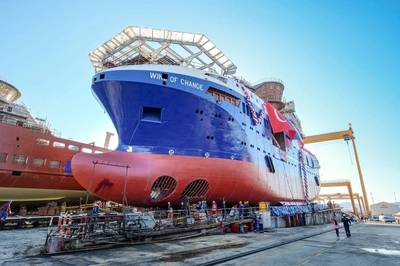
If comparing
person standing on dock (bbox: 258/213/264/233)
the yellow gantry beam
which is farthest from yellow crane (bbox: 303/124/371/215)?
person standing on dock (bbox: 258/213/264/233)

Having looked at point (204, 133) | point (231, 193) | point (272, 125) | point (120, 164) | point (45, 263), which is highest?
point (272, 125)

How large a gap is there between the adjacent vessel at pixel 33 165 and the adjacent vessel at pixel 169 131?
6.96 m

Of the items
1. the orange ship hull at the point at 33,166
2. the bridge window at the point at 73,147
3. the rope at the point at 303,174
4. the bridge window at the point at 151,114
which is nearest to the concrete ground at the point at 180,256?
the bridge window at the point at 151,114

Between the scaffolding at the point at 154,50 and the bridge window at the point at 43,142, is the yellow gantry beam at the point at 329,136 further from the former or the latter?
the bridge window at the point at 43,142

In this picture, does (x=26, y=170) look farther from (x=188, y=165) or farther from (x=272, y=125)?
(x=272, y=125)

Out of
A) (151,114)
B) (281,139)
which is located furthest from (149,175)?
(281,139)

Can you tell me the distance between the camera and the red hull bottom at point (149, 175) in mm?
10953

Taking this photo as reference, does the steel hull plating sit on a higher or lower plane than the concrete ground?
higher

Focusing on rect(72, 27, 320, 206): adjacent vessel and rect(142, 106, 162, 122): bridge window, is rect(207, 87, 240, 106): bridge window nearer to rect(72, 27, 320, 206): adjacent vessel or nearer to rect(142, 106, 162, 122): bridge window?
rect(72, 27, 320, 206): adjacent vessel

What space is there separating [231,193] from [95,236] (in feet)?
27.0

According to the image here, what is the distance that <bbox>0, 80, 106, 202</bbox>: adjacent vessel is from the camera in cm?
1520

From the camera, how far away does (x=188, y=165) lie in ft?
40.2

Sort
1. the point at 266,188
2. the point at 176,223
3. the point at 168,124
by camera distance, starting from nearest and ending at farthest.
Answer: the point at 176,223 → the point at 168,124 → the point at 266,188

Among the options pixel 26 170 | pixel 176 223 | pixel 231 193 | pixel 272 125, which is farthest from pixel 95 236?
pixel 272 125
